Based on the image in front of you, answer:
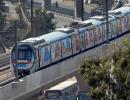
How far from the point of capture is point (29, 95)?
4631 cm

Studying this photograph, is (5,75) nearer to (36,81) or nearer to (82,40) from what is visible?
(36,81)

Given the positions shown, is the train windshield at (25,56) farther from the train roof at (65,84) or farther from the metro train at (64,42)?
the train roof at (65,84)

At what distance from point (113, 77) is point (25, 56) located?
21.0 m

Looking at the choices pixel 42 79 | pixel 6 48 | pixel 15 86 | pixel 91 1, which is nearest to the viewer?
pixel 15 86

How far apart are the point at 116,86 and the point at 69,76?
2118 cm

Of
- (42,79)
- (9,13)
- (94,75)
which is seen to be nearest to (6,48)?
(9,13)

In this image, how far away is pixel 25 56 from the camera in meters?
52.3

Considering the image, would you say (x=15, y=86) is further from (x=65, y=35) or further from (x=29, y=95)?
(x=65, y=35)

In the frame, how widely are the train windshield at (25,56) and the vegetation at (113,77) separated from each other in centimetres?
1877

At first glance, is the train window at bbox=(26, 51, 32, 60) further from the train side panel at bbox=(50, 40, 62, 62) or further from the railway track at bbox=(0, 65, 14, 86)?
the train side panel at bbox=(50, 40, 62, 62)

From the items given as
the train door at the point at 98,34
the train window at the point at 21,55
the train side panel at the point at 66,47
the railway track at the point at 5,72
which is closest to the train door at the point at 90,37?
the train door at the point at 98,34

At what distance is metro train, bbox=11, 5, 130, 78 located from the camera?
52.2m

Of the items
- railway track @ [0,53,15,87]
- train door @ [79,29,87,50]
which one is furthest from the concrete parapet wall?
train door @ [79,29,87,50]

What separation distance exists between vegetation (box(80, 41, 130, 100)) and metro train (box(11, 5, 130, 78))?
1688 cm
